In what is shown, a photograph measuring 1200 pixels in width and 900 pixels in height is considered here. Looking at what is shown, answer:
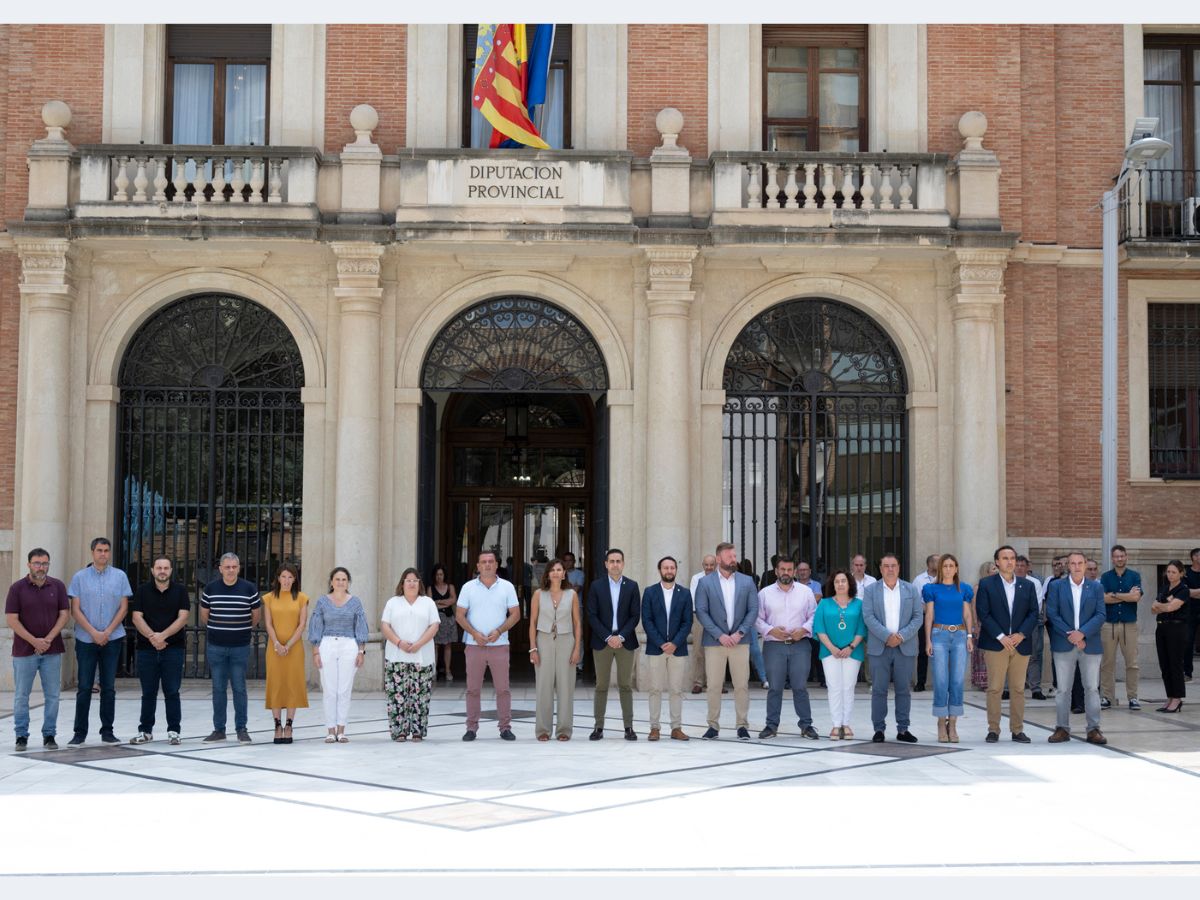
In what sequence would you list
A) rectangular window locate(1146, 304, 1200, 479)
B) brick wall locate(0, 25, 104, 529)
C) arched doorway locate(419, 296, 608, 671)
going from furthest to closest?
arched doorway locate(419, 296, 608, 671) → rectangular window locate(1146, 304, 1200, 479) → brick wall locate(0, 25, 104, 529)

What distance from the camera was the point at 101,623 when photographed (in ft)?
42.7

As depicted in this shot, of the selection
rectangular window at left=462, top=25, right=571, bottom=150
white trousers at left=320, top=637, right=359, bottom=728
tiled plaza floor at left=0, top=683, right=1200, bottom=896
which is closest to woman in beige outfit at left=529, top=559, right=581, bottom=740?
tiled plaza floor at left=0, top=683, right=1200, bottom=896

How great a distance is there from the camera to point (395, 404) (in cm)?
1773

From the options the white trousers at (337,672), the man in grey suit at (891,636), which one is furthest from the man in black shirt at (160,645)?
the man in grey suit at (891,636)

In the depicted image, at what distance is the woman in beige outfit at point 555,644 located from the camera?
13.1m

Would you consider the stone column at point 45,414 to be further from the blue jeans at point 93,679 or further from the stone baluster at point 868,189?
the stone baluster at point 868,189

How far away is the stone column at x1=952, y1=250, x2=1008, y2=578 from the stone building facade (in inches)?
1.8

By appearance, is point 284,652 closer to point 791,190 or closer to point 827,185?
point 791,190

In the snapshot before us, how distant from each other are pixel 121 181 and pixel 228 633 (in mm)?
6996

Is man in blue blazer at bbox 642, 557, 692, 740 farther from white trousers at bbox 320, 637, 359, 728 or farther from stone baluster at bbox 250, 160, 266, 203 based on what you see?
stone baluster at bbox 250, 160, 266, 203

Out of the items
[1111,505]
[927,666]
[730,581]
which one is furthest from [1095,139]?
[730,581]

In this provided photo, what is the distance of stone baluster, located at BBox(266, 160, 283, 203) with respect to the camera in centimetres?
1727

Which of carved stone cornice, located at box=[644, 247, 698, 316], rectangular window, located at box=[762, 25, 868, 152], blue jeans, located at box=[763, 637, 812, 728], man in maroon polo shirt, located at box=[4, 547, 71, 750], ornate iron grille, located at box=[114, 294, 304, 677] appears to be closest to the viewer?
man in maroon polo shirt, located at box=[4, 547, 71, 750]

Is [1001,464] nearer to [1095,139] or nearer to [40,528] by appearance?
[1095,139]
